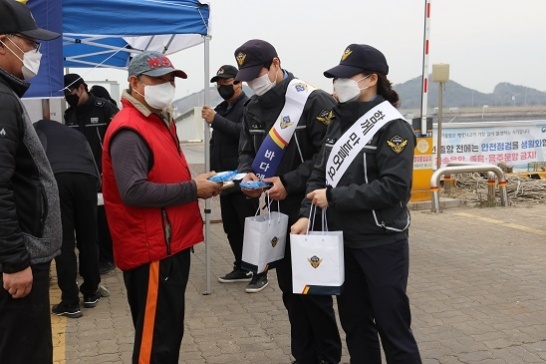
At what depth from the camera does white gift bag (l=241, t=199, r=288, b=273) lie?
343 centimetres

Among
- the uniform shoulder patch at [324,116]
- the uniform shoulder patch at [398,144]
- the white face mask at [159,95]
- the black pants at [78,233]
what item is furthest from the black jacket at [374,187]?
the black pants at [78,233]

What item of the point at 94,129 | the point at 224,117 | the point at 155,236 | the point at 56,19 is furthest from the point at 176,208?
the point at 94,129

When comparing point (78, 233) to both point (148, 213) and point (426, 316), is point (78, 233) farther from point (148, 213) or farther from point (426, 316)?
point (426, 316)

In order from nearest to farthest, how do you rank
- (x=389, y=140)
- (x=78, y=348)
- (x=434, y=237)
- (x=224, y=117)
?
(x=389, y=140) < (x=78, y=348) < (x=224, y=117) < (x=434, y=237)

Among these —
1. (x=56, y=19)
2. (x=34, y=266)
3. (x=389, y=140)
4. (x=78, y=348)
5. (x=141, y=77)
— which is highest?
(x=56, y=19)

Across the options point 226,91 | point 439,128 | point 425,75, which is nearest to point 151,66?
point 226,91

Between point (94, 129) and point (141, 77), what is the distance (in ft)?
11.8

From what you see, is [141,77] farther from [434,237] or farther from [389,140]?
[434,237]

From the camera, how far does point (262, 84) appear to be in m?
3.70

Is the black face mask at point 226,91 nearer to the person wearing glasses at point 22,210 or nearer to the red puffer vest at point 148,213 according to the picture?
the red puffer vest at point 148,213

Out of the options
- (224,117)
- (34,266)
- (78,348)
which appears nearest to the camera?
(34,266)

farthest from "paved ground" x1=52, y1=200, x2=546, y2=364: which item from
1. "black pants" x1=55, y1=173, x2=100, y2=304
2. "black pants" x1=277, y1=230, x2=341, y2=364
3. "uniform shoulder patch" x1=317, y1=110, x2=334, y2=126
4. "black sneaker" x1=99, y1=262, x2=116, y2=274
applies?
"uniform shoulder patch" x1=317, y1=110, x2=334, y2=126

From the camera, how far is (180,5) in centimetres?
514

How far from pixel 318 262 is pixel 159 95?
120cm
